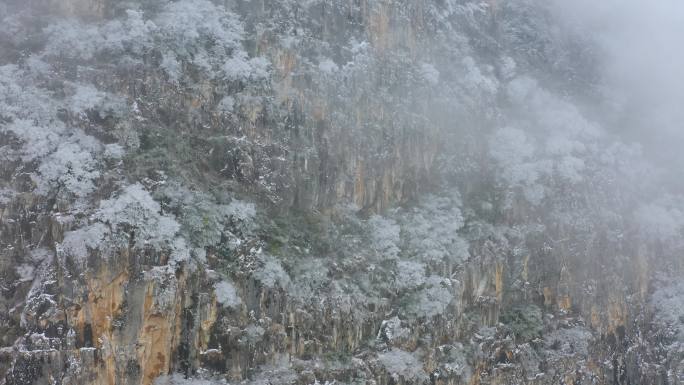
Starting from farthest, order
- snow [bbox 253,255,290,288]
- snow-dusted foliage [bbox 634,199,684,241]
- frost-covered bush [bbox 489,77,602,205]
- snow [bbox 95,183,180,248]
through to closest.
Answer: snow-dusted foliage [bbox 634,199,684,241], frost-covered bush [bbox 489,77,602,205], snow [bbox 253,255,290,288], snow [bbox 95,183,180,248]

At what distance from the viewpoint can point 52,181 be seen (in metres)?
30.0

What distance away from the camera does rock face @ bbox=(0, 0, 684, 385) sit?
29141 mm

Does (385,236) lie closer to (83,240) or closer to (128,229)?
(128,229)

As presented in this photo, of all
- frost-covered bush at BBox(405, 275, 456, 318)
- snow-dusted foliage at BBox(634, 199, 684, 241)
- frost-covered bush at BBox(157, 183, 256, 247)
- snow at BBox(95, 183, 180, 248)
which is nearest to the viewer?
snow at BBox(95, 183, 180, 248)

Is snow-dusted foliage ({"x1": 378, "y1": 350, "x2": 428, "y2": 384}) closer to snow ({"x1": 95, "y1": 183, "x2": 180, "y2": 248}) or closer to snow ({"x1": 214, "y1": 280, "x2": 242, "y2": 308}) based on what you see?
snow ({"x1": 214, "y1": 280, "x2": 242, "y2": 308})

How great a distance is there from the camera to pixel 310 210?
38.2m

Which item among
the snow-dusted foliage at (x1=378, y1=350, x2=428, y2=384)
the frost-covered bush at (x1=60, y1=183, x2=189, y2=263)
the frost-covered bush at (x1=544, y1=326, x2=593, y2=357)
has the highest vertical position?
the frost-covered bush at (x1=60, y1=183, x2=189, y2=263)

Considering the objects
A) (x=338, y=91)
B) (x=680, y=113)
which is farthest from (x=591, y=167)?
(x=338, y=91)

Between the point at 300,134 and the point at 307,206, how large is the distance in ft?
14.0

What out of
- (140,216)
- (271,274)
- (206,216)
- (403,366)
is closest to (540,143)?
(403,366)

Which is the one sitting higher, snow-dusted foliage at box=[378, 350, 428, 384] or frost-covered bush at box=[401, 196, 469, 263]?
frost-covered bush at box=[401, 196, 469, 263]

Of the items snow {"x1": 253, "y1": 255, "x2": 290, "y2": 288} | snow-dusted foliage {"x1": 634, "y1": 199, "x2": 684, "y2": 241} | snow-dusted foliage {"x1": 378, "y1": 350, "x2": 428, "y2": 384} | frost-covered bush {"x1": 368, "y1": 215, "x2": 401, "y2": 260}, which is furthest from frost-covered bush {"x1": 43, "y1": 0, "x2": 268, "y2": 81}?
snow-dusted foliage {"x1": 634, "y1": 199, "x2": 684, "y2": 241}

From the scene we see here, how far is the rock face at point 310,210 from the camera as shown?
1147 inches

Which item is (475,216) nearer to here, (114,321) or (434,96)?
(434,96)
